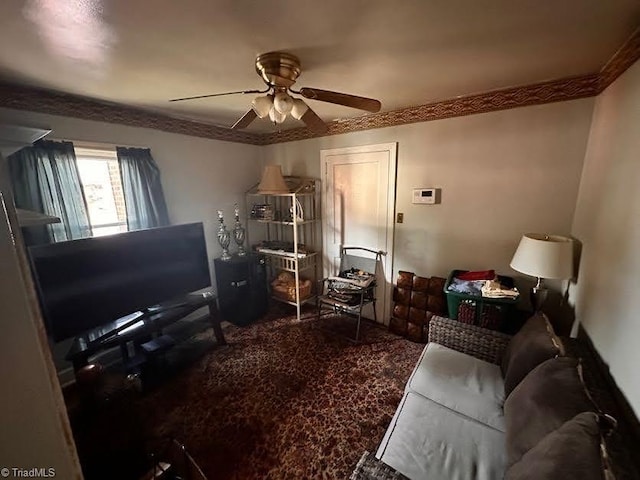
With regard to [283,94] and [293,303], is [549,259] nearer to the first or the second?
[283,94]

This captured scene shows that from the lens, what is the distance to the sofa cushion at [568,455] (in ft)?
2.36

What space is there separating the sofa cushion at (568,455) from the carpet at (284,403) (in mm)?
1025

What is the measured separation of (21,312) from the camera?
1.18 feet

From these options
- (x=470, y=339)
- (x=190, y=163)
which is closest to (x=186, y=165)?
(x=190, y=163)

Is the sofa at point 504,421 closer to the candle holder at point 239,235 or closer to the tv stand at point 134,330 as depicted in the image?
the tv stand at point 134,330

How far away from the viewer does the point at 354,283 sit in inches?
109

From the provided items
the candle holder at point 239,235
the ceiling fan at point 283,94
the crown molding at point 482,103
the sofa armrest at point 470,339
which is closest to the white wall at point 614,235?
the crown molding at point 482,103

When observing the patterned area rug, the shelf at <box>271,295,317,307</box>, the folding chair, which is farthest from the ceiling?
the shelf at <box>271,295,317,307</box>

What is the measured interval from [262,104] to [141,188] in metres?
1.76

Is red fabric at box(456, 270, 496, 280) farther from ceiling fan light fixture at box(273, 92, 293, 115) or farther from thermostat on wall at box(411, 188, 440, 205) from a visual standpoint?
ceiling fan light fixture at box(273, 92, 293, 115)

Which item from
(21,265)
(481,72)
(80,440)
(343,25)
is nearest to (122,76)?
(343,25)

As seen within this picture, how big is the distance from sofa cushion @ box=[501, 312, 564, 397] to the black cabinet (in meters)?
2.52

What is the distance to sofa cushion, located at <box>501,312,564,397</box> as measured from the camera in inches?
51.1

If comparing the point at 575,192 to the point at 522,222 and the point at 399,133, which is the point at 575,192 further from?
the point at 399,133
